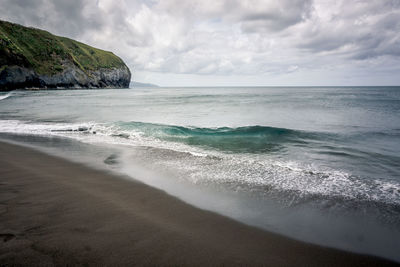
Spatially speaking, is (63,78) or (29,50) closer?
(29,50)

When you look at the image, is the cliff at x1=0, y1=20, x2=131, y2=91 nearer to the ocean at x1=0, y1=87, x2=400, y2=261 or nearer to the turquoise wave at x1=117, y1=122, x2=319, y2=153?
the ocean at x1=0, y1=87, x2=400, y2=261

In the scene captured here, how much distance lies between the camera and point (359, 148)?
9648 mm

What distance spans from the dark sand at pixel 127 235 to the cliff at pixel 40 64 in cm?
9371

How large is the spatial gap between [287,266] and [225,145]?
7.44 metres

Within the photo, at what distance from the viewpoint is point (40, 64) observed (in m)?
89.1

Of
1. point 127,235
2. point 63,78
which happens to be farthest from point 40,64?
point 127,235

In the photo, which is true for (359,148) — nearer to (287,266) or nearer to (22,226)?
(287,266)

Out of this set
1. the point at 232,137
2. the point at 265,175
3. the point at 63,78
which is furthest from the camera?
the point at 63,78

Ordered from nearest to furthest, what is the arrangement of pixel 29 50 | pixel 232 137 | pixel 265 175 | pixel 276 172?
pixel 265 175 < pixel 276 172 < pixel 232 137 < pixel 29 50

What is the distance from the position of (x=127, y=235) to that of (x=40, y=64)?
379 ft

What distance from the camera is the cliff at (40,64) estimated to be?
7246 cm

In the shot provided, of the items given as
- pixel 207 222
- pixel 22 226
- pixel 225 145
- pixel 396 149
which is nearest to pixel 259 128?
pixel 225 145

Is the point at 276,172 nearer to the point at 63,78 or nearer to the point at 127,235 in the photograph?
the point at 127,235

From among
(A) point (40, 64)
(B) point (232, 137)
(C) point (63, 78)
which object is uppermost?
(A) point (40, 64)
